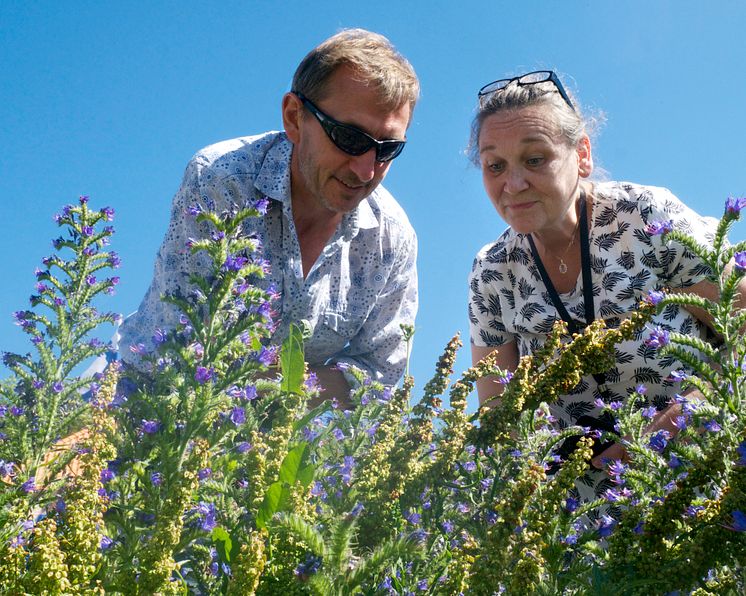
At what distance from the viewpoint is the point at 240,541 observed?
1546 mm

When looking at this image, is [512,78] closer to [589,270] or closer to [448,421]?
[589,270]

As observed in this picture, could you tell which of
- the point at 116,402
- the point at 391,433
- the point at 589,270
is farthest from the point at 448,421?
Answer: the point at 589,270

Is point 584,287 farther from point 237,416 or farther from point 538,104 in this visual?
point 237,416

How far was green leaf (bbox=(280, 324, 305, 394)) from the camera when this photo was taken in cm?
206

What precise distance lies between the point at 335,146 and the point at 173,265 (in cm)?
116

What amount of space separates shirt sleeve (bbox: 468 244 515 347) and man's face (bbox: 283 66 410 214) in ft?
2.68

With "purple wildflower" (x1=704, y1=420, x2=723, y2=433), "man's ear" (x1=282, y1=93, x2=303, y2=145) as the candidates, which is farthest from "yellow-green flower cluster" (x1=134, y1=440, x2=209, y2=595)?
"man's ear" (x1=282, y1=93, x2=303, y2=145)

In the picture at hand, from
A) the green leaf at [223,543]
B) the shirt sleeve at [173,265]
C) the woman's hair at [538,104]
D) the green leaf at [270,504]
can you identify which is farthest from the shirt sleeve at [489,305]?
the green leaf at [270,504]

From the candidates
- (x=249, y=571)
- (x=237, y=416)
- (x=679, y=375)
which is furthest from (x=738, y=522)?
(x=237, y=416)

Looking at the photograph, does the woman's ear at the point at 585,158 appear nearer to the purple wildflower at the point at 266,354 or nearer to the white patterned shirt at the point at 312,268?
the white patterned shirt at the point at 312,268

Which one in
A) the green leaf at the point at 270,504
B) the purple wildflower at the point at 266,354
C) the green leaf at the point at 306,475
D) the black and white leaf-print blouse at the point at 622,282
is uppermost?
the black and white leaf-print blouse at the point at 622,282

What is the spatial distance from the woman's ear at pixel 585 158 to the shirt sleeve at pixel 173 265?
6.91 feet

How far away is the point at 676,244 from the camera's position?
3787mm

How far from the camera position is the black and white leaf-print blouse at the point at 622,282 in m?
3.86
